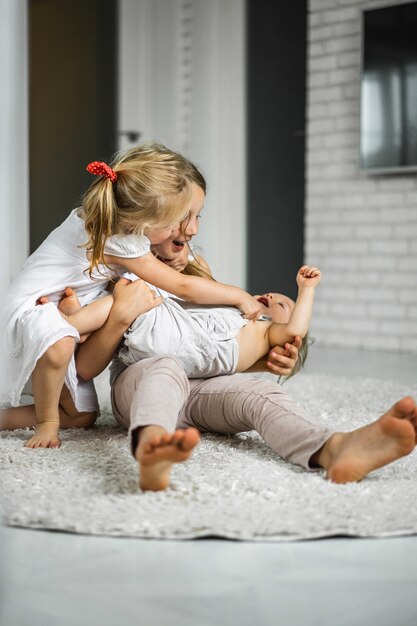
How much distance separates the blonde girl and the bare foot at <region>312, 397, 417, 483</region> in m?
0.47

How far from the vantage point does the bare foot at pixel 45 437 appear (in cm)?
144

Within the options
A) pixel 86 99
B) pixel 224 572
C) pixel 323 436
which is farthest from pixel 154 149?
pixel 86 99

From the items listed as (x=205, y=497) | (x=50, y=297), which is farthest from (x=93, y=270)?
(x=205, y=497)

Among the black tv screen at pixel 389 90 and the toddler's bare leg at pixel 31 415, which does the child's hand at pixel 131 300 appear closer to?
the toddler's bare leg at pixel 31 415

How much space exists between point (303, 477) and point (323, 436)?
73 millimetres

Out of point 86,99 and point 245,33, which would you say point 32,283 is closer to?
point 245,33

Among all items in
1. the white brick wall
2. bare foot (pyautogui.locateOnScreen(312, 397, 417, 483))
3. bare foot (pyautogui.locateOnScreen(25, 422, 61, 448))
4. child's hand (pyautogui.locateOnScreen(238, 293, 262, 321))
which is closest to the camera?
bare foot (pyautogui.locateOnScreen(312, 397, 417, 483))

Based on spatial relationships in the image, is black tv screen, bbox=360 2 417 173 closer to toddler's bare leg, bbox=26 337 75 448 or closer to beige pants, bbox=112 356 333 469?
beige pants, bbox=112 356 333 469

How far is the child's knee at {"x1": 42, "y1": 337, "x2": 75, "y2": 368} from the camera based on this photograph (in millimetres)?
1437

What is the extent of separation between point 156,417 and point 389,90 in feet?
9.50

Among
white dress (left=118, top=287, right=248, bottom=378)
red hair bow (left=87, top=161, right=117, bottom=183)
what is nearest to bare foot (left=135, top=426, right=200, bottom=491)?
white dress (left=118, top=287, right=248, bottom=378)

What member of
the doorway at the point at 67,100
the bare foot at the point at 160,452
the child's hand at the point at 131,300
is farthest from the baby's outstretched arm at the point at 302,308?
the doorway at the point at 67,100

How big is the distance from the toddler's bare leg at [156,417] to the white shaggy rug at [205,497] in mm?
53

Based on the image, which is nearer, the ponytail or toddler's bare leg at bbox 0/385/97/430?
the ponytail
